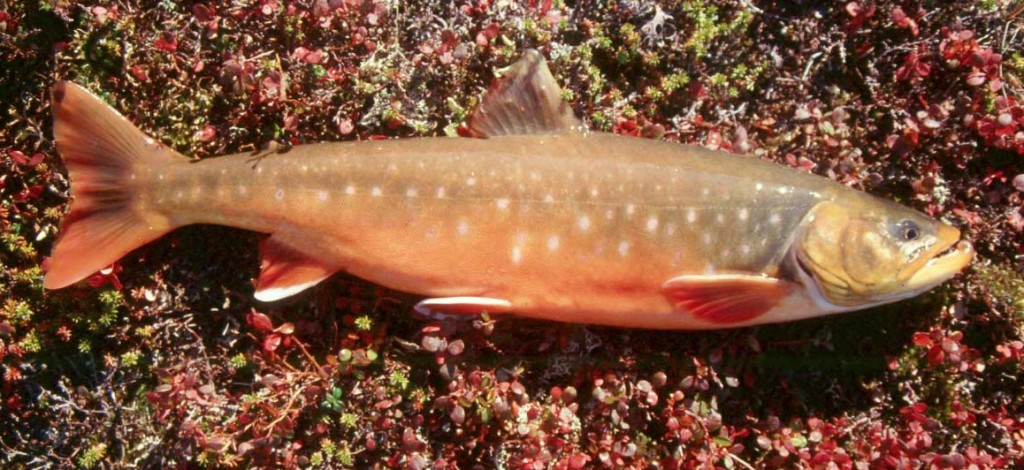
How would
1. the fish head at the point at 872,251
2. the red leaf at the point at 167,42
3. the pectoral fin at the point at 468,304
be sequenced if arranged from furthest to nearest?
the red leaf at the point at 167,42, the pectoral fin at the point at 468,304, the fish head at the point at 872,251

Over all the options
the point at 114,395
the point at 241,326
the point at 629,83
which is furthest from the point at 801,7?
the point at 114,395

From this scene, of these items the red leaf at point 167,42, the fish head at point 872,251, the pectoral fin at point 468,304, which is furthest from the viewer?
the red leaf at point 167,42

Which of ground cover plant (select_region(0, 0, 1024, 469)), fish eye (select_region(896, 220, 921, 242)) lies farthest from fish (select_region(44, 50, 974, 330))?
ground cover plant (select_region(0, 0, 1024, 469))

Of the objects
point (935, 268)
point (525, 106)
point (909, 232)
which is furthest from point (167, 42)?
point (935, 268)

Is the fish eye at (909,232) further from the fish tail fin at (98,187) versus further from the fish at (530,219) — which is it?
the fish tail fin at (98,187)

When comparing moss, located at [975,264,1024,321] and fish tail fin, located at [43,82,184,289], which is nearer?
fish tail fin, located at [43,82,184,289]

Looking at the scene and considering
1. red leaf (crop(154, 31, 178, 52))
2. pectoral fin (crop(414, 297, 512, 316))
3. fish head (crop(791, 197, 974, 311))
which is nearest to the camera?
fish head (crop(791, 197, 974, 311))

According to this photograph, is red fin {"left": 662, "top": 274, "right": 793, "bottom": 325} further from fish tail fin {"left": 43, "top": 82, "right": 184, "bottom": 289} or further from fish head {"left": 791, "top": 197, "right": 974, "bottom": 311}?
fish tail fin {"left": 43, "top": 82, "right": 184, "bottom": 289}

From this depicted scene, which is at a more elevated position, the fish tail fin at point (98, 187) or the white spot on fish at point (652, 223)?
the fish tail fin at point (98, 187)

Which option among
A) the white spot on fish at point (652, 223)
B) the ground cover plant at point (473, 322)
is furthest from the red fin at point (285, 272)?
the white spot on fish at point (652, 223)
